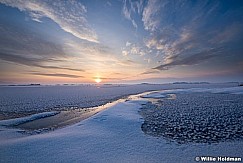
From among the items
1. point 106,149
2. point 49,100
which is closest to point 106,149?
point 106,149

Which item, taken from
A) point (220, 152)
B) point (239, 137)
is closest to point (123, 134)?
point (220, 152)

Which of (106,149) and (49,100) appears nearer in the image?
(106,149)

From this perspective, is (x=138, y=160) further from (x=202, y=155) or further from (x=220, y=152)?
(x=220, y=152)

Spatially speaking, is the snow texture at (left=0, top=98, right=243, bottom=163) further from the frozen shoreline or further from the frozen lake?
the frozen lake

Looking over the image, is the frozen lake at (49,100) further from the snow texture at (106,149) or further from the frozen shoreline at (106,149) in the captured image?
the snow texture at (106,149)

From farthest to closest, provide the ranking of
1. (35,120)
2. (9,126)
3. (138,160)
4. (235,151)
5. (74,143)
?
(35,120) → (9,126) → (74,143) → (235,151) → (138,160)

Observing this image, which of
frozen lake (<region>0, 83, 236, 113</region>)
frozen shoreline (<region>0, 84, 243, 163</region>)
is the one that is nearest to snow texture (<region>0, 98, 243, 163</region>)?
frozen shoreline (<region>0, 84, 243, 163</region>)

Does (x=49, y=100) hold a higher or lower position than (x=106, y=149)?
higher

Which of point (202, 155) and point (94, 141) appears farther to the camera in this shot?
point (94, 141)

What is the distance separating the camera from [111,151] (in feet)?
27.5

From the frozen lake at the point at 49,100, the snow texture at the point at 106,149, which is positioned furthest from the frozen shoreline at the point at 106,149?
the frozen lake at the point at 49,100

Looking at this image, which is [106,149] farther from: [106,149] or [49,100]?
[49,100]

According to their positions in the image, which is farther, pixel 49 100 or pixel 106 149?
pixel 49 100

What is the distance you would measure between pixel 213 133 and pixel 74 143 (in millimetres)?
9995
